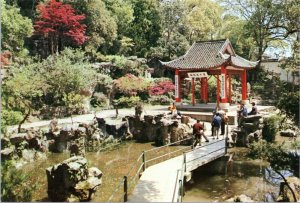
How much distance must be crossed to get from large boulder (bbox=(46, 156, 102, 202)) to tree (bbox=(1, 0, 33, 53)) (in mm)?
12956

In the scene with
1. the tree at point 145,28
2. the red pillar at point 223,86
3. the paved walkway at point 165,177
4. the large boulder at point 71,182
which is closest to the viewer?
the paved walkway at point 165,177

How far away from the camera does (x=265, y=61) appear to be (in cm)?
3059

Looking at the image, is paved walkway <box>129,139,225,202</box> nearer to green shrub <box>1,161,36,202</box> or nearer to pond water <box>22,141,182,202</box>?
pond water <box>22,141,182,202</box>

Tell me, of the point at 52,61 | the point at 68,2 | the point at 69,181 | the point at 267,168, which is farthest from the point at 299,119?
the point at 68,2

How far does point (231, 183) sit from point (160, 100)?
1557 cm

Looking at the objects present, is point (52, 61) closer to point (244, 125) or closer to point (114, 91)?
point (114, 91)

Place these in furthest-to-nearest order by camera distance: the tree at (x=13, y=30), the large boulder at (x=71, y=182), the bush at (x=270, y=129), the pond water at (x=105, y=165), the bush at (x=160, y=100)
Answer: the bush at (x=160, y=100) → the tree at (x=13, y=30) → the bush at (x=270, y=129) → the pond water at (x=105, y=165) → the large boulder at (x=71, y=182)

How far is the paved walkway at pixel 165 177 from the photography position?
26.1ft

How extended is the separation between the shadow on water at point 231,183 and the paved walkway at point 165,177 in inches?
22.6

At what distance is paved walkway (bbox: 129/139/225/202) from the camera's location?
7959 mm

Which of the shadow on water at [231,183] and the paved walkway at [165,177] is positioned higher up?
the paved walkway at [165,177]

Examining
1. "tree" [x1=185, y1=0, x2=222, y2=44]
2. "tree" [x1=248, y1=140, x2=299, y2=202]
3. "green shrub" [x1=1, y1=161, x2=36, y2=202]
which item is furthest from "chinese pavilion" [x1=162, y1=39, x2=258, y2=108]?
"green shrub" [x1=1, y1=161, x2=36, y2=202]

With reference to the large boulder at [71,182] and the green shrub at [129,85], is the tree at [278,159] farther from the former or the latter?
the green shrub at [129,85]

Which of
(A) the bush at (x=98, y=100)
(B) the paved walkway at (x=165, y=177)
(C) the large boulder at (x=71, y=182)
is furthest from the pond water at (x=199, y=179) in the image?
(A) the bush at (x=98, y=100)
